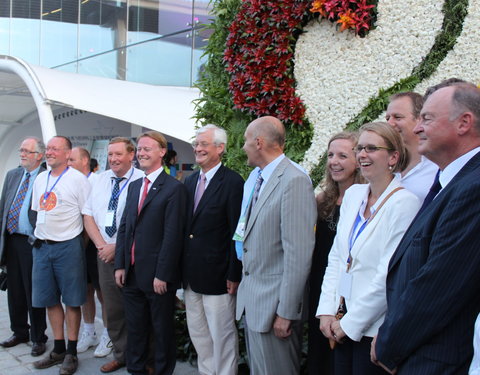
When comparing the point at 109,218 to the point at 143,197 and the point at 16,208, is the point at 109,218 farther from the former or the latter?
the point at 16,208

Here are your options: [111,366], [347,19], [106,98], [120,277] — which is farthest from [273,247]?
[106,98]

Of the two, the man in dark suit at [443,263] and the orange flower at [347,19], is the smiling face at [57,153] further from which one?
the man in dark suit at [443,263]

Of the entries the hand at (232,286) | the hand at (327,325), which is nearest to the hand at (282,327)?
the hand at (327,325)

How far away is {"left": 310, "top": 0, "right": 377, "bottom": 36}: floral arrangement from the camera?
3666 millimetres

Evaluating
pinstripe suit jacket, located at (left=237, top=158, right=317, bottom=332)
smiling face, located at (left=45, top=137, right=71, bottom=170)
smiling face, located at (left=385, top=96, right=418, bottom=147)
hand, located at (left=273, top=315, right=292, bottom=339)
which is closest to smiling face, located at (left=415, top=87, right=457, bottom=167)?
smiling face, located at (left=385, top=96, right=418, bottom=147)

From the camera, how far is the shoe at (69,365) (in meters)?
4.11

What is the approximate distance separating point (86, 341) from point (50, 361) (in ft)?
1.77

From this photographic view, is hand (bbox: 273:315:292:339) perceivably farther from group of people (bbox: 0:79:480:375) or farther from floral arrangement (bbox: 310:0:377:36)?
floral arrangement (bbox: 310:0:377:36)

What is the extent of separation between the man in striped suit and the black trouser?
8.43 ft

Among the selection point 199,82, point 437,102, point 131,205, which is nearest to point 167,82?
point 199,82

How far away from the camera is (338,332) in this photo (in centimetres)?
231

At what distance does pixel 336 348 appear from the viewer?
2385 mm

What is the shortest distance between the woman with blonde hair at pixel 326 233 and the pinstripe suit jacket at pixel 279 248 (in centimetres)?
21

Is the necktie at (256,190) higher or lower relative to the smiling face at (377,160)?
lower
